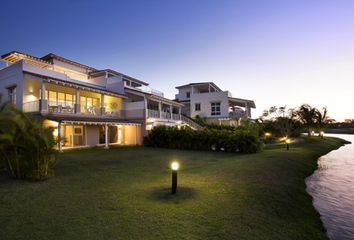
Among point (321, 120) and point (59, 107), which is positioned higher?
point (59, 107)

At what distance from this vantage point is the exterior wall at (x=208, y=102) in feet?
111

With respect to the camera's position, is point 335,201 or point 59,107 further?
point 59,107

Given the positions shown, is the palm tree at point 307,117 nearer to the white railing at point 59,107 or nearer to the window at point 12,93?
the white railing at point 59,107

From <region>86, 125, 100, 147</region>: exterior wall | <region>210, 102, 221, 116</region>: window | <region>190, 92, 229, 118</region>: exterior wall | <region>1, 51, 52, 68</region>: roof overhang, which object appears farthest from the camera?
<region>210, 102, 221, 116</region>: window

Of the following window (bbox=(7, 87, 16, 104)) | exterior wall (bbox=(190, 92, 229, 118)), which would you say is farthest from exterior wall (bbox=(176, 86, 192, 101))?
window (bbox=(7, 87, 16, 104))

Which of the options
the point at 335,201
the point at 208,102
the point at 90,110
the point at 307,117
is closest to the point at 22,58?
the point at 90,110

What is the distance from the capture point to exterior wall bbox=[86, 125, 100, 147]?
19.5m

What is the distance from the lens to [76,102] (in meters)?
17.9

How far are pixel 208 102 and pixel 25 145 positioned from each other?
1210 inches

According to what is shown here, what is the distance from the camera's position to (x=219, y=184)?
7.23 meters

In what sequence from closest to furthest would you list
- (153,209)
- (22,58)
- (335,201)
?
(153,209) → (335,201) → (22,58)

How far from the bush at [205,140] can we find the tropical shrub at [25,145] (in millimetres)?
13306

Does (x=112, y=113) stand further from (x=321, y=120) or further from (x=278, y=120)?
(x=321, y=120)

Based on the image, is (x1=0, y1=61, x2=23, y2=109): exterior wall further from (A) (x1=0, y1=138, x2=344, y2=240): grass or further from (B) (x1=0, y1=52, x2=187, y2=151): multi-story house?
(A) (x1=0, y1=138, x2=344, y2=240): grass
